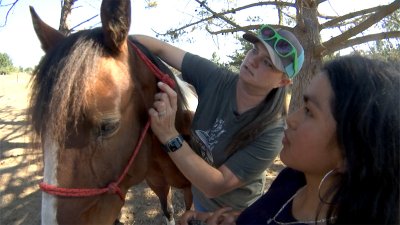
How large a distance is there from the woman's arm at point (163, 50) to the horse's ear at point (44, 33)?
488 mm

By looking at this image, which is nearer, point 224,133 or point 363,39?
point 224,133

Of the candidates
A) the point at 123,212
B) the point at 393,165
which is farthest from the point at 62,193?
the point at 123,212

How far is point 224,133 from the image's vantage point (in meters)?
1.95

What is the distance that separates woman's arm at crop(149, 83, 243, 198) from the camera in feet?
5.73

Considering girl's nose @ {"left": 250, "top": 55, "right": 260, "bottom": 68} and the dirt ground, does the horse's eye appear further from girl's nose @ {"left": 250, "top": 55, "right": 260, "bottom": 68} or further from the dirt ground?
the dirt ground

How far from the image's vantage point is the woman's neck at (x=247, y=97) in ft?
6.24

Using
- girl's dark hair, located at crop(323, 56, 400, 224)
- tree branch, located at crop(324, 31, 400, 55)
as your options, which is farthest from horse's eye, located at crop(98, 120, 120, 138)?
tree branch, located at crop(324, 31, 400, 55)

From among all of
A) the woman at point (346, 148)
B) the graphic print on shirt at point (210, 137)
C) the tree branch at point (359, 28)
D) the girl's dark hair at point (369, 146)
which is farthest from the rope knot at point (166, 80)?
the tree branch at point (359, 28)

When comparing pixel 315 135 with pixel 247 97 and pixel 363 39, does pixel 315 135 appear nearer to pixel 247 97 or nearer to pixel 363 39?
pixel 247 97

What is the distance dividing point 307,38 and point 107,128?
149 inches

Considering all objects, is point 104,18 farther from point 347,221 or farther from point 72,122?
point 347,221

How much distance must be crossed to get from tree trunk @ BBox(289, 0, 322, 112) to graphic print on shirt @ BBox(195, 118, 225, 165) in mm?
2850

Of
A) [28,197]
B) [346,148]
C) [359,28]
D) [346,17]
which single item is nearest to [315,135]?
[346,148]

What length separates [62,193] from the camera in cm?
155
